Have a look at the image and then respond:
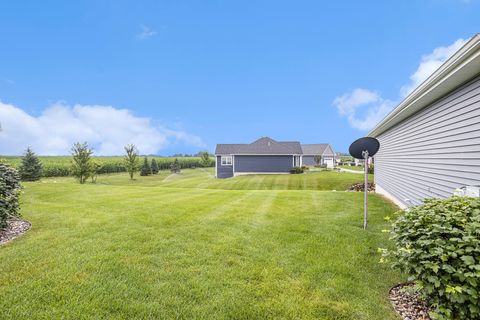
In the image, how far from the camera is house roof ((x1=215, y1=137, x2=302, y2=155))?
30.4 metres

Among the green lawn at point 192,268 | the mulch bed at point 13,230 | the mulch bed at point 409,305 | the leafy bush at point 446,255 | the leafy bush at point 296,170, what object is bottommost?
the mulch bed at point 409,305

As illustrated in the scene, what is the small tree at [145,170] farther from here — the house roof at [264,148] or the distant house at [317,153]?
the distant house at [317,153]

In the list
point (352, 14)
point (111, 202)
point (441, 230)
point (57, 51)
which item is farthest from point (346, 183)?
point (57, 51)

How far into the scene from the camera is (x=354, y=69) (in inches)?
750

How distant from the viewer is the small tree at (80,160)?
22.0 metres

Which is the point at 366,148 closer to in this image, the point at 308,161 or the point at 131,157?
the point at 131,157

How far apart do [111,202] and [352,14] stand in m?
15.5

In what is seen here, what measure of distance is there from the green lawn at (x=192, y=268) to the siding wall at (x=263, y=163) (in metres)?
23.3

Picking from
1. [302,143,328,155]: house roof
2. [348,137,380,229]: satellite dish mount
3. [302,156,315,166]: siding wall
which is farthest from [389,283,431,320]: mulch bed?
[302,143,328,155]: house roof

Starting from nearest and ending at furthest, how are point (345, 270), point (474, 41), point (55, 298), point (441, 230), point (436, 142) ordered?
point (441, 230), point (55, 298), point (474, 41), point (345, 270), point (436, 142)

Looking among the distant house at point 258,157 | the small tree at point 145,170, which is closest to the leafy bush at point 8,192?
the distant house at point 258,157

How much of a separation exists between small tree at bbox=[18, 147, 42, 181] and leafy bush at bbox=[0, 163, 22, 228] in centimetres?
2008

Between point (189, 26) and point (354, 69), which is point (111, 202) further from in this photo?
point (354, 69)

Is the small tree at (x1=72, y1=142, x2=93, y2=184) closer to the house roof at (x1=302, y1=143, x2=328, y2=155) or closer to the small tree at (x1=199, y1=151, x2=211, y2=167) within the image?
the small tree at (x1=199, y1=151, x2=211, y2=167)
